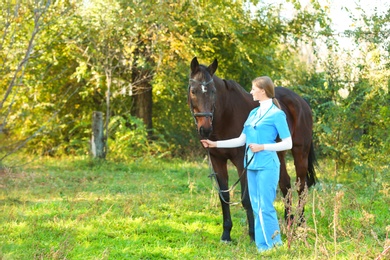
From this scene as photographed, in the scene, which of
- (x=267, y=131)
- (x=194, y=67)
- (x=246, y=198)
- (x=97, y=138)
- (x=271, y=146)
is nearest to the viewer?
(x=271, y=146)

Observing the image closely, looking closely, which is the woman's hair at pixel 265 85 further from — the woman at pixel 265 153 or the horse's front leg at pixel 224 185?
the horse's front leg at pixel 224 185

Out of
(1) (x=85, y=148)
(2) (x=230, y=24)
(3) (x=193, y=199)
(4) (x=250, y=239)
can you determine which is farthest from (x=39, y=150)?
(4) (x=250, y=239)

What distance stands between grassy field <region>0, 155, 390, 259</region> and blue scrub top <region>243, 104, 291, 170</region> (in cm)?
66

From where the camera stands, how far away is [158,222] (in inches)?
283

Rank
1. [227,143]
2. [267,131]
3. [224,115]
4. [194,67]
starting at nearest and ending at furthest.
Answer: [267,131]
[227,143]
[194,67]
[224,115]

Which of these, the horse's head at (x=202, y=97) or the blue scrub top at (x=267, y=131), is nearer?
the blue scrub top at (x=267, y=131)

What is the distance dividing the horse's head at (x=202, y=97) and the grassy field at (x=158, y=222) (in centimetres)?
131

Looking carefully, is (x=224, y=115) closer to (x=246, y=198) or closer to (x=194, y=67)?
(x=194, y=67)

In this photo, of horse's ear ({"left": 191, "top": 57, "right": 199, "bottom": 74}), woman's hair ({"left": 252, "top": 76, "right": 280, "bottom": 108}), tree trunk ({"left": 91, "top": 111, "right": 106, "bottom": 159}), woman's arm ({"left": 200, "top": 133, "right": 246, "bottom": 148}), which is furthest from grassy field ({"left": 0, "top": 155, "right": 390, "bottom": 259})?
tree trunk ({"left": 91, "top": 111, "right": 106, "bottom": 159})

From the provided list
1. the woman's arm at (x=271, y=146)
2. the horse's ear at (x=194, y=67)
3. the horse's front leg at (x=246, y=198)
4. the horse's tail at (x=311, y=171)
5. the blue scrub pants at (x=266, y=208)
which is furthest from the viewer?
the horse's tail at (x=311, y=171)

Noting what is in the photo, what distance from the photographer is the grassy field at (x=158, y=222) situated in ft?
16.8

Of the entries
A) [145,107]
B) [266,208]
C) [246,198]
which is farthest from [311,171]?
[145,107]

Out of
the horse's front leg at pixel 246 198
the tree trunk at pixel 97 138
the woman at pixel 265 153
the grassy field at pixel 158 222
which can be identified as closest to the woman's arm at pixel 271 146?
the woman at pixel 265 153

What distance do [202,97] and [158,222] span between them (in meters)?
2.05
